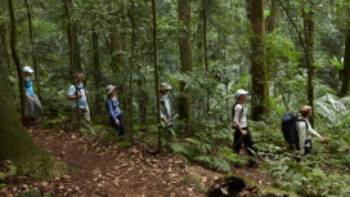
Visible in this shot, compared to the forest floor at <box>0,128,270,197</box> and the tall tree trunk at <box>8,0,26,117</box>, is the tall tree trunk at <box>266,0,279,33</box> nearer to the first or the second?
the forest floor at <box>0,128,270,197</box>

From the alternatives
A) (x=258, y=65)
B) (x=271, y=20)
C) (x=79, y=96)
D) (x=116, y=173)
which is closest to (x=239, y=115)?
→ (x=116, y=173)

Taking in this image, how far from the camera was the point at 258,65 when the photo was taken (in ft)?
45.4

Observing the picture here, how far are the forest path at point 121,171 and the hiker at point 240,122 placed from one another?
5.59 ft

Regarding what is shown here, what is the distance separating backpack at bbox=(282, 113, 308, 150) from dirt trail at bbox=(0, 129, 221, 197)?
9.89 ft

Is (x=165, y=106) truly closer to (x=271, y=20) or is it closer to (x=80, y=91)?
(x=80, y=91)

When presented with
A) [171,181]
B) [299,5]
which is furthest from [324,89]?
[171,181]

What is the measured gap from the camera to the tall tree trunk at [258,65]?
44.5 feet

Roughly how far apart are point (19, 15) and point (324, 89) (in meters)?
12.9

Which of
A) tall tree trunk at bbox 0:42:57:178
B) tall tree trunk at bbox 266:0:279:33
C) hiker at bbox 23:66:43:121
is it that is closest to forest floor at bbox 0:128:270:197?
tall tree trunk at bbox 0:42:57:178

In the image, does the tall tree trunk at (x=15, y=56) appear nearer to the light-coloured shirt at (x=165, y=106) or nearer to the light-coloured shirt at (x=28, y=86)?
the light-coloured shirt at (x=28, y=86)

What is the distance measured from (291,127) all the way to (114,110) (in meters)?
4.20

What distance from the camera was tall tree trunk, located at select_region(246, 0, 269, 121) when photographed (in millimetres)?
13562

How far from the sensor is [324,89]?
64.4 feet

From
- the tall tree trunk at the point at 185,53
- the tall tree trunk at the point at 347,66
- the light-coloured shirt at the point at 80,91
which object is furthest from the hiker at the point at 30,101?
the tall tree trunk at the point at 347,66
